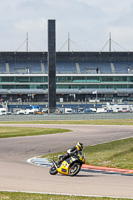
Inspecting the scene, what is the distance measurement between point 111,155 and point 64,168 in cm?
810

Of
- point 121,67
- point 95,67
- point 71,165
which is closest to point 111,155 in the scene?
point 71,165

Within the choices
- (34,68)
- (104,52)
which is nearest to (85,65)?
(104,52)

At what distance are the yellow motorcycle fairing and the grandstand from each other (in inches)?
4145

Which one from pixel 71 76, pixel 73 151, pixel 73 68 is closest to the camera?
pixel 73 151

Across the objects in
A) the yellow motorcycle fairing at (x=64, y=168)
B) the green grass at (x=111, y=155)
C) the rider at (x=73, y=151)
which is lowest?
the green grass at (x=111, y=155)

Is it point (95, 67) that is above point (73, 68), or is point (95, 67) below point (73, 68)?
above

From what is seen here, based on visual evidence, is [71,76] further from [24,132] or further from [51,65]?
[24,132]

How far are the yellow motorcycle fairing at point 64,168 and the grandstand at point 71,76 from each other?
105 m

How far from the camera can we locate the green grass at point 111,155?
20312 mm

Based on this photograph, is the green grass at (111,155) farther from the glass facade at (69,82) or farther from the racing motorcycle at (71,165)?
the glass facade at (69,82)

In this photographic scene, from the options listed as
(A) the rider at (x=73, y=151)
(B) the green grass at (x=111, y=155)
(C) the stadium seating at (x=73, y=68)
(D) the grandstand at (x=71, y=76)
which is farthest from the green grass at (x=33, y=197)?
(C) the stadium seating at (x=73, y=68)

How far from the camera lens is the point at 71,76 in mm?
125250

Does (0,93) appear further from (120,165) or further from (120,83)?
(120,165)

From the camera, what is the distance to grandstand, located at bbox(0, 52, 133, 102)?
123812 mm
